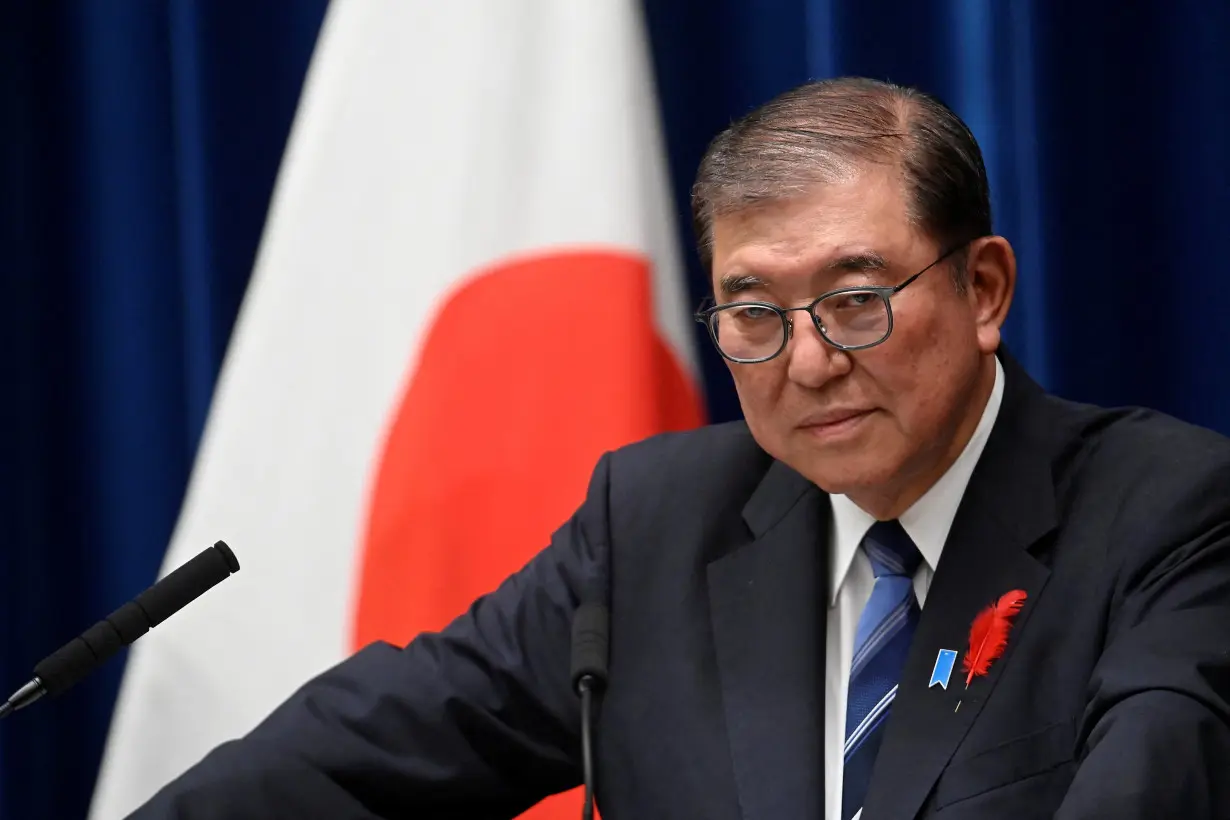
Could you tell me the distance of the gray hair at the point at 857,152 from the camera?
1521 mm

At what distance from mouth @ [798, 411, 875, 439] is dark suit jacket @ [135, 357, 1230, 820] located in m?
0.16

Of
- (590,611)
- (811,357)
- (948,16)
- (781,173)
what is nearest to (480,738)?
(590,611)

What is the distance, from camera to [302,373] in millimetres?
2178

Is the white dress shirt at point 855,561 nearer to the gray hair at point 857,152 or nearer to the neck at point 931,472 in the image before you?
the neck at point 931,472

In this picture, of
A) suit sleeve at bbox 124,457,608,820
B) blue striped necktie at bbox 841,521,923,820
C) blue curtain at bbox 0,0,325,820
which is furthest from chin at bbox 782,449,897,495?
blue curtain at bbox 0,0,325,820

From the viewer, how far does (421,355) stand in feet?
7.09

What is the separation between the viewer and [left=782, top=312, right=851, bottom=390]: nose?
151 centimetres

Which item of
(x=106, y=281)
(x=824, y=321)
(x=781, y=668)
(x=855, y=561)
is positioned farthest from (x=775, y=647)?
(x=106, y=281)

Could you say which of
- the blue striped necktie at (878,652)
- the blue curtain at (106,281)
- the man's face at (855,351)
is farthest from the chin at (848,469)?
the blue curtain at (106,281)

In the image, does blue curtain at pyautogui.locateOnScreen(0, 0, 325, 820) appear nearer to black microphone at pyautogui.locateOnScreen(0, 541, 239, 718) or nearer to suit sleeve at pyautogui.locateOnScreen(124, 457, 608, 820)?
suit sleeve at pyautogui.locateOnScreen(124, 457, 608, 820)

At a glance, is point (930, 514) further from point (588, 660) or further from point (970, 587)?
point (588, 660)

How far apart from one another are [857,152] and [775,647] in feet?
1.72

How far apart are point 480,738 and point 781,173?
711 mm

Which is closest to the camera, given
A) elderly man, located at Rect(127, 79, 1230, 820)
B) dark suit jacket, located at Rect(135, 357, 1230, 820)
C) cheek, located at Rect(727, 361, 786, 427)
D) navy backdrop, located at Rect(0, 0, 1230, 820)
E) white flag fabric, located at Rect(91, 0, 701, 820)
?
dark suit jacket, located at Rect(135, 357, 1230, 820)
